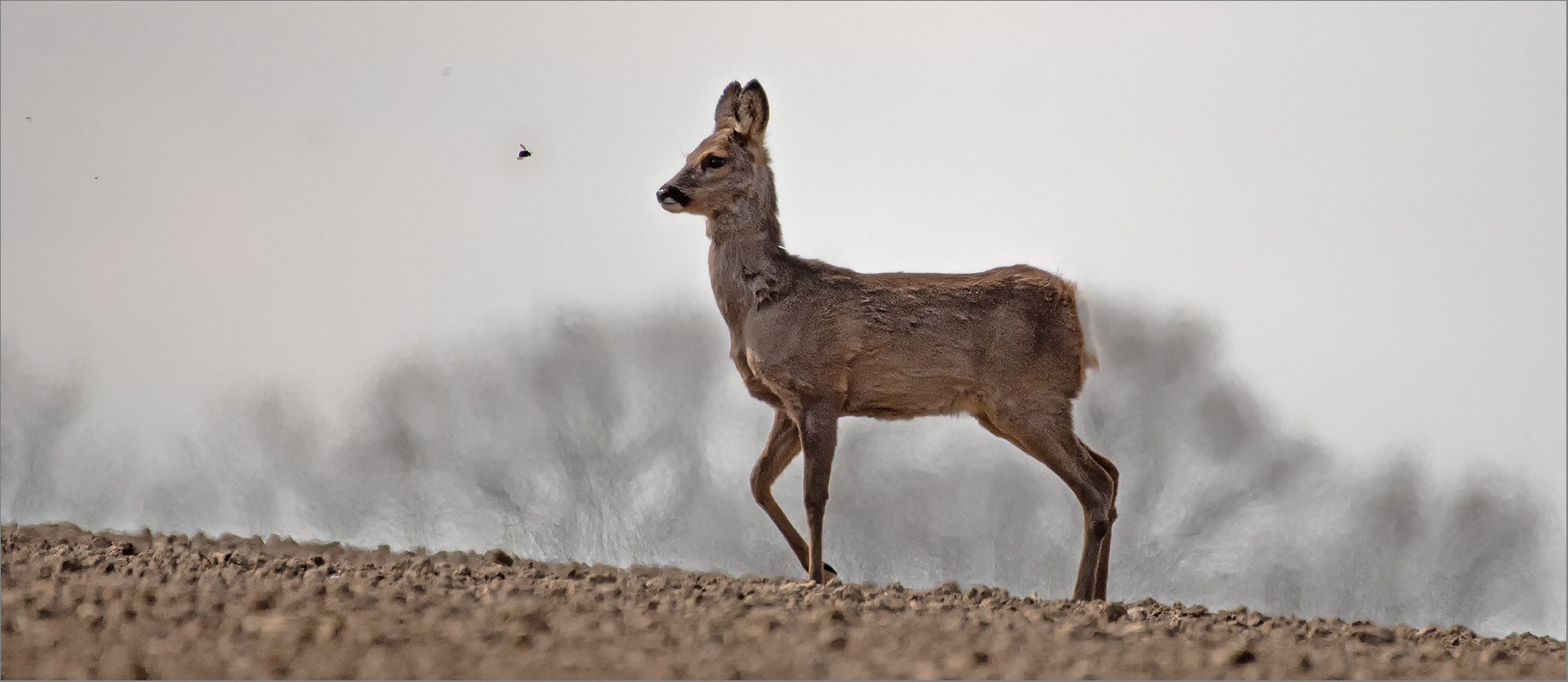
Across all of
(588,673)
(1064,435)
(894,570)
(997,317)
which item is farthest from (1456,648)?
(894,570)

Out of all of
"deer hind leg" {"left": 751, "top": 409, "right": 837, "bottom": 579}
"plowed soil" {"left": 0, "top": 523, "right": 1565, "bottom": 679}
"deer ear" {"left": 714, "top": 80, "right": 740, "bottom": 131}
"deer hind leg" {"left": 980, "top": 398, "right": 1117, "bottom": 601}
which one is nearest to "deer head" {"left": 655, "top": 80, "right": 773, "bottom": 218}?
"deer ear" {"left": 714, "top": 80, "right": 740, "bottom": 131}

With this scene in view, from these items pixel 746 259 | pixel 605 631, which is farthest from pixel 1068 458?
pixel 605 631

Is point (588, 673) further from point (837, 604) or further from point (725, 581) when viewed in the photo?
point (725, 581)

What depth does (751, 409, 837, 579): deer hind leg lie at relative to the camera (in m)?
11.0

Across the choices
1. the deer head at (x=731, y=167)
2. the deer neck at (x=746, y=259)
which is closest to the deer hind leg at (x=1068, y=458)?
the deer neck at (x=746, y=259)

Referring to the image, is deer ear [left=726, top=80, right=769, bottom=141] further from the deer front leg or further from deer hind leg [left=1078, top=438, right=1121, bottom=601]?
deer hind leg [left=1078, top=438, right=1121, bottom=601]

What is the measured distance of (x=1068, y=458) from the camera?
10.7 meters

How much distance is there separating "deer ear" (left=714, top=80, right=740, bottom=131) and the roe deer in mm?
102

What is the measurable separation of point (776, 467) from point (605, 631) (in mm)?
4857

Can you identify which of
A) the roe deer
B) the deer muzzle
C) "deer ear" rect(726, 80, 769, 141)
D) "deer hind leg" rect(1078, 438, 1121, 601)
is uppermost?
"deer ear" rect(726, 80, 769, 141)

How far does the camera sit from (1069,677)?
5793 mm

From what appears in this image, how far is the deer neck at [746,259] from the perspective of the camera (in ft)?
35.7

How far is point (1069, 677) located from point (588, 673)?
199cm

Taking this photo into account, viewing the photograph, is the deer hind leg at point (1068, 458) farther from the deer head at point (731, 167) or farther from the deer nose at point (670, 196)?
the deer nose at point (670, 196)
